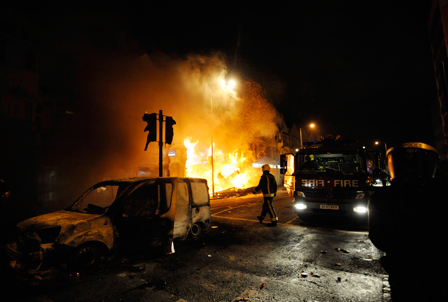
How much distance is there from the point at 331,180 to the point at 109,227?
20.3 feet

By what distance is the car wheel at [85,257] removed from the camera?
366 centimetres

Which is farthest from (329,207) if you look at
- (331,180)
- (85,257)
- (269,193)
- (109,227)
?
(85,257)

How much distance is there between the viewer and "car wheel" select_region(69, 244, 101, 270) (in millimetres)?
3658

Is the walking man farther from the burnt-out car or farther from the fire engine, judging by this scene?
the burnt-out car

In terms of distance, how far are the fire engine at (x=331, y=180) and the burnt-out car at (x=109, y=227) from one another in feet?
12.2

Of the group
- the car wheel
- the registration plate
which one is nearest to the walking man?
the registration plate

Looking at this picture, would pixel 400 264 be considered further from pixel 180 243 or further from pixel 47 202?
pixel 47 202

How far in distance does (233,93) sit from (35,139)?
1944 cm

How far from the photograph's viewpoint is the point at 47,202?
15602 millimetres

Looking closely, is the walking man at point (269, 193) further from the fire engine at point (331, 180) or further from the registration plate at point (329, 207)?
the registration plate at point (329, 207)

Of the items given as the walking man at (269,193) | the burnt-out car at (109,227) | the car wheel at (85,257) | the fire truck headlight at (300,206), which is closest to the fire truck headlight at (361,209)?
the fire truck headlight at (300,206)

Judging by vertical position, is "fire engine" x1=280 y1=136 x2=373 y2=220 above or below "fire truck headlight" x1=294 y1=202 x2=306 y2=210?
above

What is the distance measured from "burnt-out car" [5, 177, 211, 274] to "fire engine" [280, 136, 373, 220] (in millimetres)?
3724

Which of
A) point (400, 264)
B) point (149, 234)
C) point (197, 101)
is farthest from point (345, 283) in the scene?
point (197, 101)
